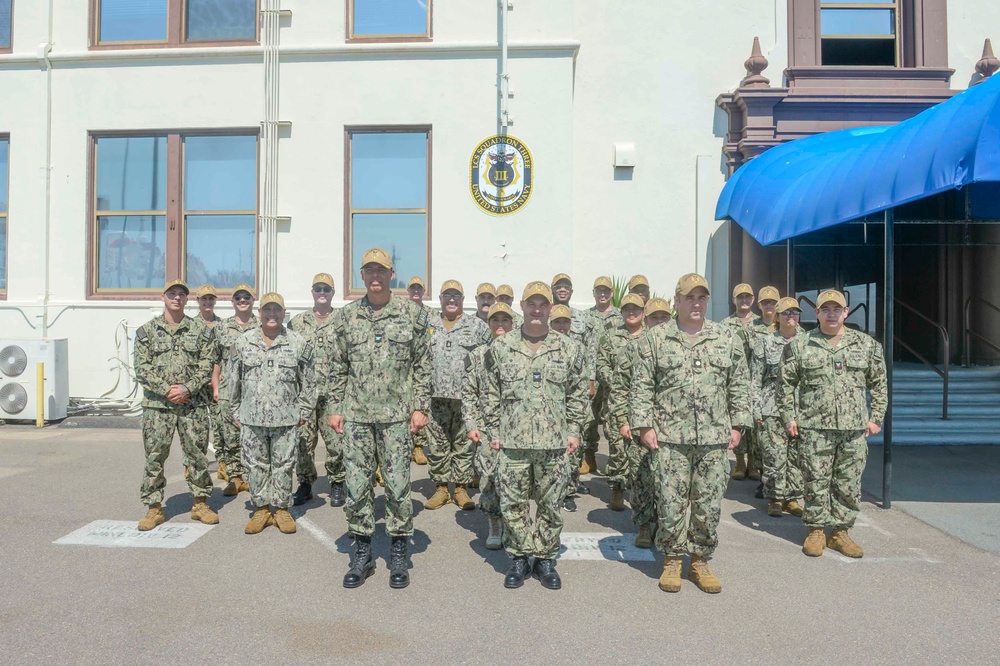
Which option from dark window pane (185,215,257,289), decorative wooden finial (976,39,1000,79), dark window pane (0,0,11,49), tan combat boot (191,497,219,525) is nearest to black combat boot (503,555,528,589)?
tan combat boot (191,497,219,525)

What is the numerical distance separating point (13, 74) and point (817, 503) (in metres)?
12.8

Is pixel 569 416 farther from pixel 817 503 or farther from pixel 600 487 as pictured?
pixel 600 487

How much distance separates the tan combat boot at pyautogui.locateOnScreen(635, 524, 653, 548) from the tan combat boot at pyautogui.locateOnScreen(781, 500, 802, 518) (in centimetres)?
169

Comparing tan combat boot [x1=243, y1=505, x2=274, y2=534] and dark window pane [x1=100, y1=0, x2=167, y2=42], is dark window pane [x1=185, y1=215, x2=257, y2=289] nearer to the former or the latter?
dark window pane [x1=100, y1=0, x2=167, y2=42]

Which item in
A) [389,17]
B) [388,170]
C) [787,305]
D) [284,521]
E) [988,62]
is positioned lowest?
[284,521]

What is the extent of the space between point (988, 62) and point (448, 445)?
34.1ft

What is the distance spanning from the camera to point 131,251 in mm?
11359

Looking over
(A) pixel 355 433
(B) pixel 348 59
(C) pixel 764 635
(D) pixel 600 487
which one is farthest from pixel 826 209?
(B) pixel 348 59

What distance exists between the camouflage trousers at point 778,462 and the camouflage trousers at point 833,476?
2.09ft

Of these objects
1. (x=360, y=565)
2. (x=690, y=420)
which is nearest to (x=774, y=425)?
(x=690, y=420)

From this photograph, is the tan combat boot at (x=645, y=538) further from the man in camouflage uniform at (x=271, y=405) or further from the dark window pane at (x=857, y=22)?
the dark window pane at (x=857, y=22)

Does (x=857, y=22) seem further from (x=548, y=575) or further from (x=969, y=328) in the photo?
(x=548, y=575)

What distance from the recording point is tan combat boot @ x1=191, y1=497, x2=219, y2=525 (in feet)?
19.2

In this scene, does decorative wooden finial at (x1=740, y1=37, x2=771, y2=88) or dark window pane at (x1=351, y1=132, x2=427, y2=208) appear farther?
dark window pane at (x1=351, y1=132, x2=427, y2=208)
